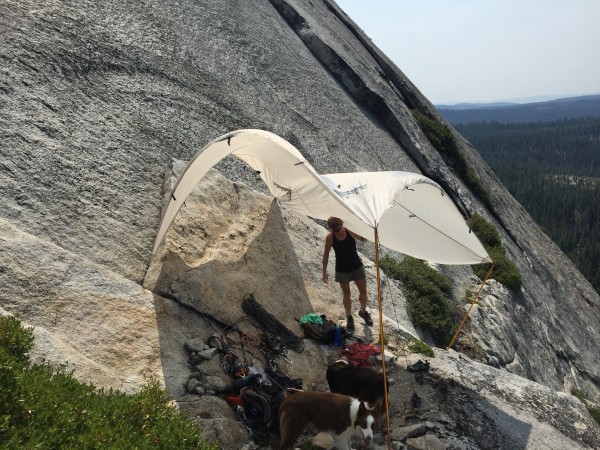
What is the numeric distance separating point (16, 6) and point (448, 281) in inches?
708

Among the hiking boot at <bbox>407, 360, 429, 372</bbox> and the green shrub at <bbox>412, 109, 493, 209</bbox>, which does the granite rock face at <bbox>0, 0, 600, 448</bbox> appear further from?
the green shrub at <bbox>412, 109, 493, 209</bbox>

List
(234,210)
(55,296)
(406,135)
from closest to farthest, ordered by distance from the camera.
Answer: (55,296) < (234,210) < (406,135)

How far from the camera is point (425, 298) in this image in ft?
59.9

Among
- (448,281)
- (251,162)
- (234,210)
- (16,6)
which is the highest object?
(16,6)

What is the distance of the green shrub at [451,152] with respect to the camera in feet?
108

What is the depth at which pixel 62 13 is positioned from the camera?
1750 cm

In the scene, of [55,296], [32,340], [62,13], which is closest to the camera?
[32,340]

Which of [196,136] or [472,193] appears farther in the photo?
[472,193]

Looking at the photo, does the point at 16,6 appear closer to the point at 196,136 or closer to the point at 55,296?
the point at 196,136

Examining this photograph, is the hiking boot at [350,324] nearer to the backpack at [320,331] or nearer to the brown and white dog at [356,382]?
the backpack at [320,331]

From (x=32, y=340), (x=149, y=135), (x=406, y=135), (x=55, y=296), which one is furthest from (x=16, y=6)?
(x=406, y=135)

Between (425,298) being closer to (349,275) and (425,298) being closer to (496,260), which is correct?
(349,275)

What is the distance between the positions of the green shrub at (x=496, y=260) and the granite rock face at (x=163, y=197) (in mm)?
903

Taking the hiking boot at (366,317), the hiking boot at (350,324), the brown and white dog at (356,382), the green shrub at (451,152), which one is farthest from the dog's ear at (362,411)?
the green shrub at (451,152)
